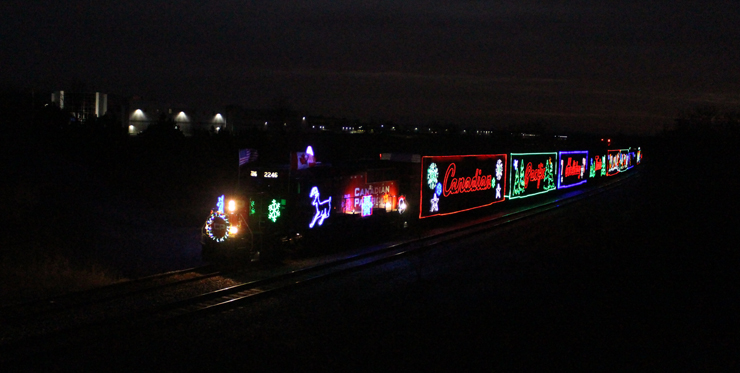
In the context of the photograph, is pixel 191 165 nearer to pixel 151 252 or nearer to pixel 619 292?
pixel 151 252

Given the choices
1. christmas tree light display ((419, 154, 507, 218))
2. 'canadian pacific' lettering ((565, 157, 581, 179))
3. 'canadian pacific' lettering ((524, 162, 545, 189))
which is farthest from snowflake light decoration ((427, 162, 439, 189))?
'canadian pacific' lettering ((565, 157, 581, 179))

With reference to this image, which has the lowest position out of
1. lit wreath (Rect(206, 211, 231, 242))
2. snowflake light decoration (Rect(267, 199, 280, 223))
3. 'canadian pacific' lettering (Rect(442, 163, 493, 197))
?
lit wreath (Rect(206, 211, 231, 242))

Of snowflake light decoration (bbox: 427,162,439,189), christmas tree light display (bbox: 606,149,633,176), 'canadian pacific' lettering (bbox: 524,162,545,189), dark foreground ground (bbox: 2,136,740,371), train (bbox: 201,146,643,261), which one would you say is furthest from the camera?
christmas tree light display (bbox: 606,149,633,176)

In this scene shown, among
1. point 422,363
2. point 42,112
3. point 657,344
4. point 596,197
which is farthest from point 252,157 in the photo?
point 596,197

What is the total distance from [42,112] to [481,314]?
2545 cm

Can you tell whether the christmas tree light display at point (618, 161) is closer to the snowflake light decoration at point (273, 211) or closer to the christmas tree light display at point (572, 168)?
the christmas tree light display at point (572, 168)

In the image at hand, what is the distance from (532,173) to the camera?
106 feet

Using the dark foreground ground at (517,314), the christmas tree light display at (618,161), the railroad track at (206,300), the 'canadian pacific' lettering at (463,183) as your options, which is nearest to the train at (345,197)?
the 'canadian pacific' lettering at (463,183)

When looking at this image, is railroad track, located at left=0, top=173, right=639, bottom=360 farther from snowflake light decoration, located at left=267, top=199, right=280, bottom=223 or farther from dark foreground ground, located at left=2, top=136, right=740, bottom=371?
snowflake light decoration, located at left=267, top=199, right=280, bottom=223

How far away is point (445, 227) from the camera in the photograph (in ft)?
77.5

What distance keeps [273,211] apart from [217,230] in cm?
153

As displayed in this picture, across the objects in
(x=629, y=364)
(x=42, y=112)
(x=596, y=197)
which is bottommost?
(x=629, y=364)

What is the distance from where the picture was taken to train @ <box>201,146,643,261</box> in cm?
1491

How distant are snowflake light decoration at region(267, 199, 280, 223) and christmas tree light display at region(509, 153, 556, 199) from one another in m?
17.2
